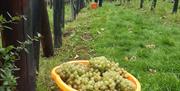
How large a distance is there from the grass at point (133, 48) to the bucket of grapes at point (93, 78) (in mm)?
867

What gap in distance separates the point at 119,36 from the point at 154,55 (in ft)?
5.33

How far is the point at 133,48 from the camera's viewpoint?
23.9ft

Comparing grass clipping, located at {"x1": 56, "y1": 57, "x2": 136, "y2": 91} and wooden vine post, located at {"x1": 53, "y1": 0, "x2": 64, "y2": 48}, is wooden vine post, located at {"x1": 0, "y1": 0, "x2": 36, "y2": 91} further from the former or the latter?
wooden vine post, located at {"x1": 53, "y1": 0, "x2": 64, "y2": 48}

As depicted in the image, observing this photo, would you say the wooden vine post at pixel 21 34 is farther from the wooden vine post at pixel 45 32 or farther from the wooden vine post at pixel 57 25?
the wooden vine post at pixel 57 25

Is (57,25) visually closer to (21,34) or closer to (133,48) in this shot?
(133,48)

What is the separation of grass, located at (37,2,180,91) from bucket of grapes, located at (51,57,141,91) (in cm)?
87

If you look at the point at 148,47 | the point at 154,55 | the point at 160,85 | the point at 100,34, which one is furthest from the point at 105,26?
the point at 160,85

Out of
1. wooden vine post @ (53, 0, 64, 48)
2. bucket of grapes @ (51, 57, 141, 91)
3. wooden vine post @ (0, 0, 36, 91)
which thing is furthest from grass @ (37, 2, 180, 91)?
wooden vine post @ (0, 0, 36, 91)

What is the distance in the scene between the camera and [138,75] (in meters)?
5.49

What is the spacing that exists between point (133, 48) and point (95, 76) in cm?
372

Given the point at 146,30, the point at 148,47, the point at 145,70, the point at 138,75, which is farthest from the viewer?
the point at 146,30

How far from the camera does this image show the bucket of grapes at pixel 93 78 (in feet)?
11.4

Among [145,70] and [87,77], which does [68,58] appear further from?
[87,77]

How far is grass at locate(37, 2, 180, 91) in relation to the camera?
5211mm
